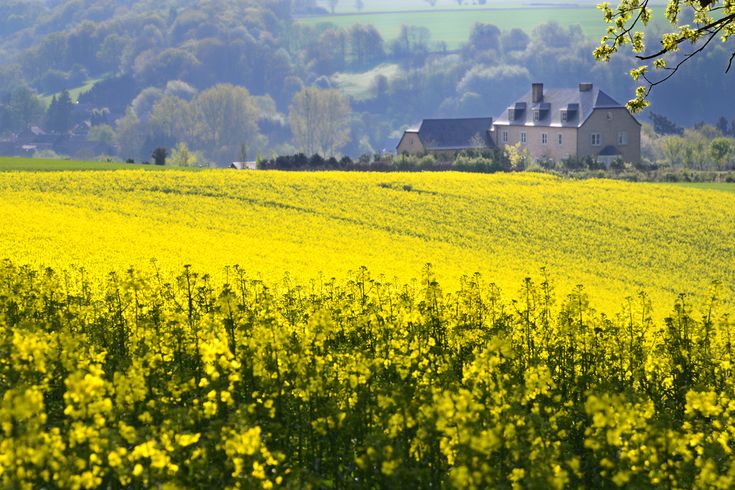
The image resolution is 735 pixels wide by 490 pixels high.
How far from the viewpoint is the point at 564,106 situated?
122 meters

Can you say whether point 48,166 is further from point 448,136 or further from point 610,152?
point 448,136

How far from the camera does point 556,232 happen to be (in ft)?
152

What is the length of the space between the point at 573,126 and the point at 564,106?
432 centimetres

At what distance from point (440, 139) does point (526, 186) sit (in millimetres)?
77052

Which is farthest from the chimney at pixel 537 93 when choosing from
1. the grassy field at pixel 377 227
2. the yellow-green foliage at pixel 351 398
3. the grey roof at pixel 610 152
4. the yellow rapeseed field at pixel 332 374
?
the yellow-green foliage at pixel 351 398

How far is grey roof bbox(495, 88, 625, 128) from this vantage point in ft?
390

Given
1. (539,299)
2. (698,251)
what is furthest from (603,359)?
(698,251)

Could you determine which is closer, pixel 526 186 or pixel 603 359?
pixel 603 359

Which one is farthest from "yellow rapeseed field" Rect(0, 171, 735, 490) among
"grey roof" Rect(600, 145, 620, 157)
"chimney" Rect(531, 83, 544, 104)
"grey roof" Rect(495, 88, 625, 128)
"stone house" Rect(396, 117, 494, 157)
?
"stone house" Rect(396, 117, 494, 157)

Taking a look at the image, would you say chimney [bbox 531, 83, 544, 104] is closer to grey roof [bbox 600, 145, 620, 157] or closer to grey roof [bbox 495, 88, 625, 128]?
grey roof [bbox 495, 88, 625, 128]

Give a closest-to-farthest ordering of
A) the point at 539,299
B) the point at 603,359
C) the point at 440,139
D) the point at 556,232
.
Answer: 1. the point at 603,359
2. the point at 539,299
3. the point at 556,232
4. the point at 440,139

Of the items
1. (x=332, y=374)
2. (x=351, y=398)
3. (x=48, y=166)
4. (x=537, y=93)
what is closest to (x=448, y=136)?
(x=537, y=93)

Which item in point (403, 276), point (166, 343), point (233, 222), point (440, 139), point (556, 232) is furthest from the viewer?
point (440, 139)

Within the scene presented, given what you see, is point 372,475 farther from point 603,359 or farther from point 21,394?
point 603,359
